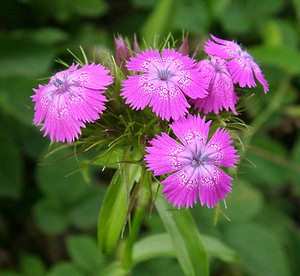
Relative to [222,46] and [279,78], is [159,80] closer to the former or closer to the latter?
[222,46]

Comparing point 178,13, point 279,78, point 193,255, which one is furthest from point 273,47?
point 193,255

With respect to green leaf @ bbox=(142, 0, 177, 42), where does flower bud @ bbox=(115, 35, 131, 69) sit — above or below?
below

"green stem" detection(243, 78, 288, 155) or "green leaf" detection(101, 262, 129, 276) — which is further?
"green stem" detection(243, 78, 288, 155)

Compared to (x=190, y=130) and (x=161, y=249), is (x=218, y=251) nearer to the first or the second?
(x=161, y=249)

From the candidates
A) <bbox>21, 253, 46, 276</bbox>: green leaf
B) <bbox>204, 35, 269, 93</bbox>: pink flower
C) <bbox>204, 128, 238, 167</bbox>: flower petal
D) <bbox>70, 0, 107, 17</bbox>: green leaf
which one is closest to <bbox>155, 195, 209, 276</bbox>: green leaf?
<bbox>204, 128, 238, 167</bbox>: flower petal

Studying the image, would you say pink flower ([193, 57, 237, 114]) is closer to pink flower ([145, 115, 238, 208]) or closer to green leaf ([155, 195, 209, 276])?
pink flower ([145, 115, 238, 208])

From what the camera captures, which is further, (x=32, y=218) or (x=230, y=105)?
(x=32, y=218)

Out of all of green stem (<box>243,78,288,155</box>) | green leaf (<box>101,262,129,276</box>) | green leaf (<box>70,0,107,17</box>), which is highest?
green leaf (<box>70,0,107,17</box>)

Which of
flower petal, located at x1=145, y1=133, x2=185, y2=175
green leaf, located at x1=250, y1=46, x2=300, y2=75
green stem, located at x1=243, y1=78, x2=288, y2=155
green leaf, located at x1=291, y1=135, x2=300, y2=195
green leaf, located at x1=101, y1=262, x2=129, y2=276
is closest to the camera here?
flower petal, located at x1=145, y1=133, x2=185, y2=175
